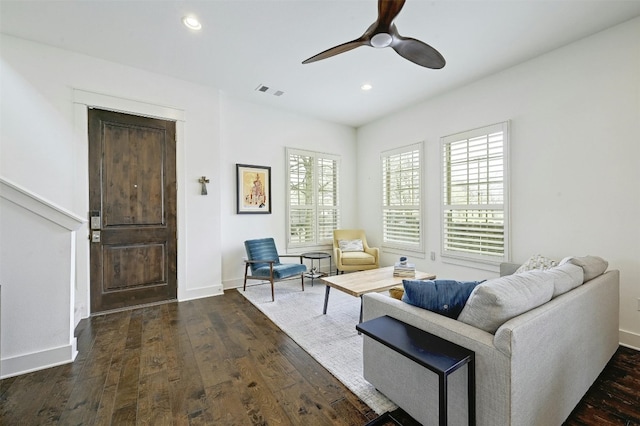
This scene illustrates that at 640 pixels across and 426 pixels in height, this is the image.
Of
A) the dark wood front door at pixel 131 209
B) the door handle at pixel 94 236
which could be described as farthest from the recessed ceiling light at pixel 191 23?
the door handle at pixel 94 236

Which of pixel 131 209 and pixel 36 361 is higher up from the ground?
pixel 131 209

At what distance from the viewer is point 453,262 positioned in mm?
4207

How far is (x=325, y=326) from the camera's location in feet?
9.98

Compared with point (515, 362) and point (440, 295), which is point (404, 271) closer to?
point (440, 295)

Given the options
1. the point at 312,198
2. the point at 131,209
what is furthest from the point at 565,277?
the point at 131,209

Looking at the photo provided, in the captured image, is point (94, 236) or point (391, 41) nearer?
point (391, 41)

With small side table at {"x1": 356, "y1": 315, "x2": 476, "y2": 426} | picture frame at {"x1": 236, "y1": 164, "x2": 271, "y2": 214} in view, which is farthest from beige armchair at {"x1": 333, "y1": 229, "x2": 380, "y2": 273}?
small side table at {"x1": 356, "y1": 315, "x2": 476, "y2": 426}

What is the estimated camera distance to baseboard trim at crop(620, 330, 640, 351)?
2627 mm

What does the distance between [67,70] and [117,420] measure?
381 centimetres

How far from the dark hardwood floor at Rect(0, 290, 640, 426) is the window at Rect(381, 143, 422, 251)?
2809mm

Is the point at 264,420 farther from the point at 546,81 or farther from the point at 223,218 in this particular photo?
the point at 546,81

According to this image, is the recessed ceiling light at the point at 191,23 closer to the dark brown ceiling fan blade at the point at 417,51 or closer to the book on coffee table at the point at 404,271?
the dark brown ceiling fan blade at the point at 417,51

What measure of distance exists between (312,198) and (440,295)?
401cm

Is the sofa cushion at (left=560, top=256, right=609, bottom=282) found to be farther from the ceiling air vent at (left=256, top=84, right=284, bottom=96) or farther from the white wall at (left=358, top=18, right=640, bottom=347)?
the ceiling air vent at (left=256, top=84, right=284, bottom=96)
